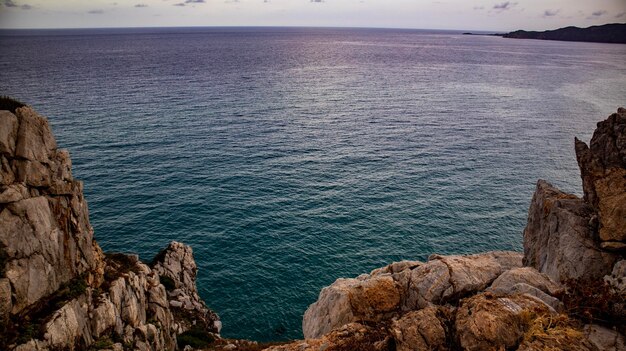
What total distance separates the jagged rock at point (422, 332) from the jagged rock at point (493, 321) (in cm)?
73

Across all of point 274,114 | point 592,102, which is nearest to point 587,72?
point 592,102

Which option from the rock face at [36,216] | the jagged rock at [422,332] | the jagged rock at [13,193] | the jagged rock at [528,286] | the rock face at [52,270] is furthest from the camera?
the jagged rock at [13,193]

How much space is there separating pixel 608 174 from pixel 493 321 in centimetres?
1448

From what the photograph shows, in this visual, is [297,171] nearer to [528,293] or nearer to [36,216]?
[36,216]

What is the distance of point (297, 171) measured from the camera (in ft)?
242

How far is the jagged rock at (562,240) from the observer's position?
22312 millimetres

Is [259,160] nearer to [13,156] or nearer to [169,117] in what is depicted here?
[169,117]

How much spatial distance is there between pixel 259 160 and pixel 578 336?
66.6m

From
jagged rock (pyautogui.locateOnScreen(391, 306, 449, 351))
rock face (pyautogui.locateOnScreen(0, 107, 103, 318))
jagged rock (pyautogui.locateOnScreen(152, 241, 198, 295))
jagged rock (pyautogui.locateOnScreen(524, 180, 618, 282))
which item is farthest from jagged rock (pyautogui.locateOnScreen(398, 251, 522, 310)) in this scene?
jagged rock (pyautogui.locateOnScreen(152, 241, 198, 295))

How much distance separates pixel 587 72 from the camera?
18000 cm

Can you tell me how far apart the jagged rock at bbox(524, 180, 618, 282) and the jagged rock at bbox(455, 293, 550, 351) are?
22.8ft

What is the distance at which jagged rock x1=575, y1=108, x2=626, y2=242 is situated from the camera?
72.3 feet

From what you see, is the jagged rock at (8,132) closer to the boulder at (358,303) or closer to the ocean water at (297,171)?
the boulder at (358,303)

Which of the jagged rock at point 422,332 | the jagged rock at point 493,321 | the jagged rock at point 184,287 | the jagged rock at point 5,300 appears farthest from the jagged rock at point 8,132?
the jagged rock at point 493,321
